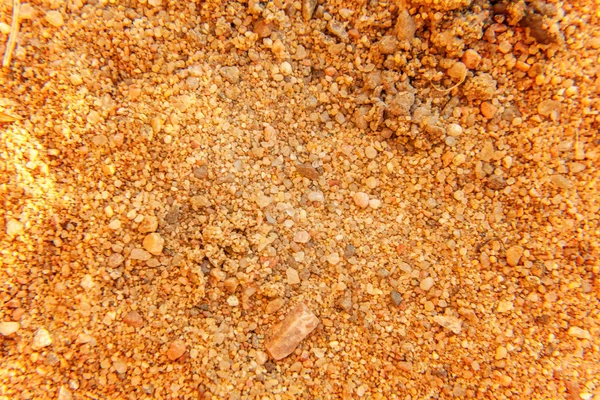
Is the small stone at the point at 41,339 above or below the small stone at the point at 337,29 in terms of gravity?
below

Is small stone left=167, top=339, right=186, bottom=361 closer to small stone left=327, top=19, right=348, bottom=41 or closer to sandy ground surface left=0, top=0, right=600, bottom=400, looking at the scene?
sandy ground surface left=0, top=0, right=600, bottom=400


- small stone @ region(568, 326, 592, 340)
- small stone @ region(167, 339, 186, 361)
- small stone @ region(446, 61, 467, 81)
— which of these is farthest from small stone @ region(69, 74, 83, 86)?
small stone @ region(568, 326, 592, 340)

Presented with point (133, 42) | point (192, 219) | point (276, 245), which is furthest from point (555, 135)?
point (133, 42)

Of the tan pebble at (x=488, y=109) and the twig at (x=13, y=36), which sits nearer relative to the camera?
the twig at (x=13, y=36)

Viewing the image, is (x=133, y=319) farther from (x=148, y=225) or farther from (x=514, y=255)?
(x=514, y=255)

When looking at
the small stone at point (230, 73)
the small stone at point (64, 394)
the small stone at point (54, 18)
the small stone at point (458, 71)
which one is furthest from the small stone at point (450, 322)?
the small stone at point (54, 18)

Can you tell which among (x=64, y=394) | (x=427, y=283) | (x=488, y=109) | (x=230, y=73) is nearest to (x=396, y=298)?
(x=427, y=283)

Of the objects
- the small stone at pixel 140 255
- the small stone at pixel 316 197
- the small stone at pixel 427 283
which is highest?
the small stone at pixel 316 197

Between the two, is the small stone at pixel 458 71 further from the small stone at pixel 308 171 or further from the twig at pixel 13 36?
the twig at pixel 13 36
